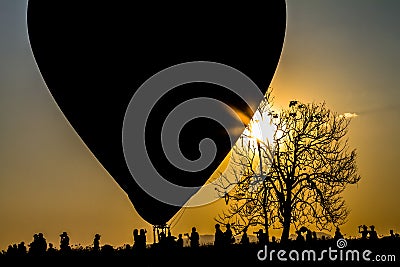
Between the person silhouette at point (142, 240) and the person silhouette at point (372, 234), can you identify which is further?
the person silhouette at point (372, 234)

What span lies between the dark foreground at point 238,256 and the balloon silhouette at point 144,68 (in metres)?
0.86

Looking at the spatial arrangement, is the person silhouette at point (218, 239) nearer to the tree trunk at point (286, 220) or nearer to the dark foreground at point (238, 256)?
the dark foreground at point (238, 256)

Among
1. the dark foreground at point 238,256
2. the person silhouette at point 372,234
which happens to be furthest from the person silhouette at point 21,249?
the person silhouette at point 372,234

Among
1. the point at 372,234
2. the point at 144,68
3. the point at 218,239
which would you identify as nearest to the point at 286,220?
the point at 372,234

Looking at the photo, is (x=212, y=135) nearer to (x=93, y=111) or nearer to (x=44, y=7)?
(x=93, y=111)

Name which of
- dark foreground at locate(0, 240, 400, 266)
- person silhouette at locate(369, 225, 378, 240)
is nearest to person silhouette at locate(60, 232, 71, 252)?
dark foreground at locate(0, 240, 400, 266)

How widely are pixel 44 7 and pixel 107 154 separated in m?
3.14

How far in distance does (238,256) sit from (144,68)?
3.91 meters

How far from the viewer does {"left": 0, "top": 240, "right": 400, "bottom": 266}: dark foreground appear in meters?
13.0

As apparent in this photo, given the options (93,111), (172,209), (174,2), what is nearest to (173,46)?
(174,2)

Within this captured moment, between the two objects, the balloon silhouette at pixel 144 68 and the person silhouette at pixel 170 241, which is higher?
the balloon silhouette at pixel 144 68

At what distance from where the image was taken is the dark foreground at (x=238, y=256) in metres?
13.0

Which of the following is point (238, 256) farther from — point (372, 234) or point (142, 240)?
point (372, 234)

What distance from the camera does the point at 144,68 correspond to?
1364 centimetres
